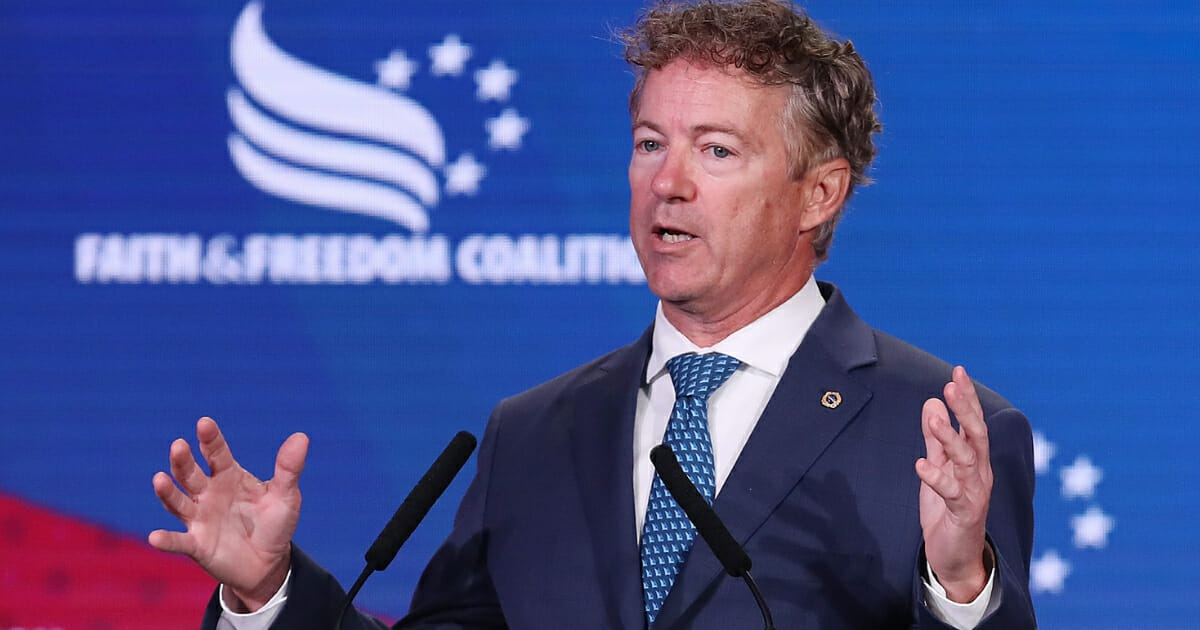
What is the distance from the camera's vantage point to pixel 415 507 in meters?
1.75

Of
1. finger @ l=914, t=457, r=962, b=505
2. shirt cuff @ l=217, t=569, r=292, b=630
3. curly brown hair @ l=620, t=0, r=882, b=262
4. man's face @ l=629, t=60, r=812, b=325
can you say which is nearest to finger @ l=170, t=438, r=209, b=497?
shirt cuff @ l=217, t=569, r=292, b=630

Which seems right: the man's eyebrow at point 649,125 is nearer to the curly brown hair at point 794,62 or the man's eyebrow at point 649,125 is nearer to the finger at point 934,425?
the curly brown hair at point 794,62

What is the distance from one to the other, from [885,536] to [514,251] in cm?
145

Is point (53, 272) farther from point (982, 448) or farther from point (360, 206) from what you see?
point (982, 448)

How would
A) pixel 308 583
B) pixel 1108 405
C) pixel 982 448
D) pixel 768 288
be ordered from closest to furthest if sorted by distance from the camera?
pixel 982 448, pixel 308 583, pixel 768 288, pixel 1108 405

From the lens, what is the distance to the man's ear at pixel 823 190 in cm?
235

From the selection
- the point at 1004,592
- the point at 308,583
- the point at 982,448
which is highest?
the point at 982,448

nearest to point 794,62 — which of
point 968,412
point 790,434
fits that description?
point 790,434

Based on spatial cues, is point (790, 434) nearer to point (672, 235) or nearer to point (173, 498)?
point (672, 235)

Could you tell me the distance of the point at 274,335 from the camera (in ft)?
10.8

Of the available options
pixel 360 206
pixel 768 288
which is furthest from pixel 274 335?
pixel 768 288

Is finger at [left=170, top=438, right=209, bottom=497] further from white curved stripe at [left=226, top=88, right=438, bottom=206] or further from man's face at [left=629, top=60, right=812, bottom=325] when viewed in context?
white curved stripe at [left=226, top=88, right=438, bottom=206]

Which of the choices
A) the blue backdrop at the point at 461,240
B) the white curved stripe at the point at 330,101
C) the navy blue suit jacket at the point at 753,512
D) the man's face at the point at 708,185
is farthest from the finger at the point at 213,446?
the white curved stripe at the point at 330,101

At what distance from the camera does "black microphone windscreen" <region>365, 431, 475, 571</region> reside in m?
1.72
